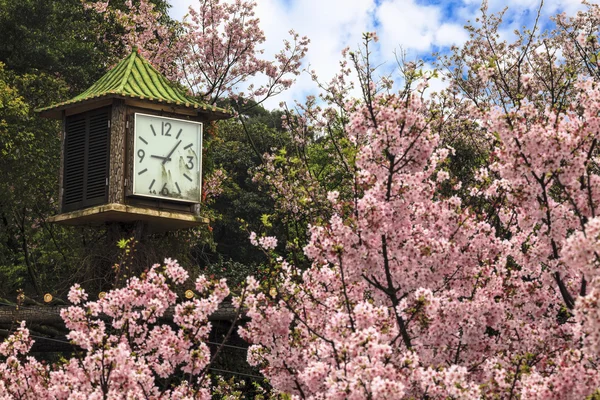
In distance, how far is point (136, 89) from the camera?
14039mm

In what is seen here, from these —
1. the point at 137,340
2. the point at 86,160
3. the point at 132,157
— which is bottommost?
the point at 137,340

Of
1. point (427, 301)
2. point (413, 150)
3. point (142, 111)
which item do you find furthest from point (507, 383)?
point (142, 111)

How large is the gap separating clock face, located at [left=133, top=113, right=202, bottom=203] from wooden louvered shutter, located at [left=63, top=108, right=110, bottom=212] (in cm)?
53

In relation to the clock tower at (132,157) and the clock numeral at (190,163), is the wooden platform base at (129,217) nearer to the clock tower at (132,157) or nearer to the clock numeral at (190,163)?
the clock tower at (132,157)

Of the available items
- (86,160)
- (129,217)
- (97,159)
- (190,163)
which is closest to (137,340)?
(129,217)

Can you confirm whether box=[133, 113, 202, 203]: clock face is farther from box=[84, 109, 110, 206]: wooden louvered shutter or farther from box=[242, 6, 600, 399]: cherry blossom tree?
box=[242, 6, 600, 399]: cherry blossom tree

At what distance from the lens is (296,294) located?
7.88 meters

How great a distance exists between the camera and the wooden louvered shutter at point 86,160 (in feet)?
45.0

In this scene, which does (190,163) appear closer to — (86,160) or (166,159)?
(166,159)

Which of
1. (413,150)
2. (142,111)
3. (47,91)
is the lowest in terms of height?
(413,150)

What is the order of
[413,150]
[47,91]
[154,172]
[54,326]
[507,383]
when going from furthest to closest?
[47,91]
[54,326]
[154,172]
[413,150]
[507,383]

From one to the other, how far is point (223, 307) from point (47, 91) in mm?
9545

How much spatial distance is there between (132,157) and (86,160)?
938mm

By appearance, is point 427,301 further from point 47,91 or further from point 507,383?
point 47,91
